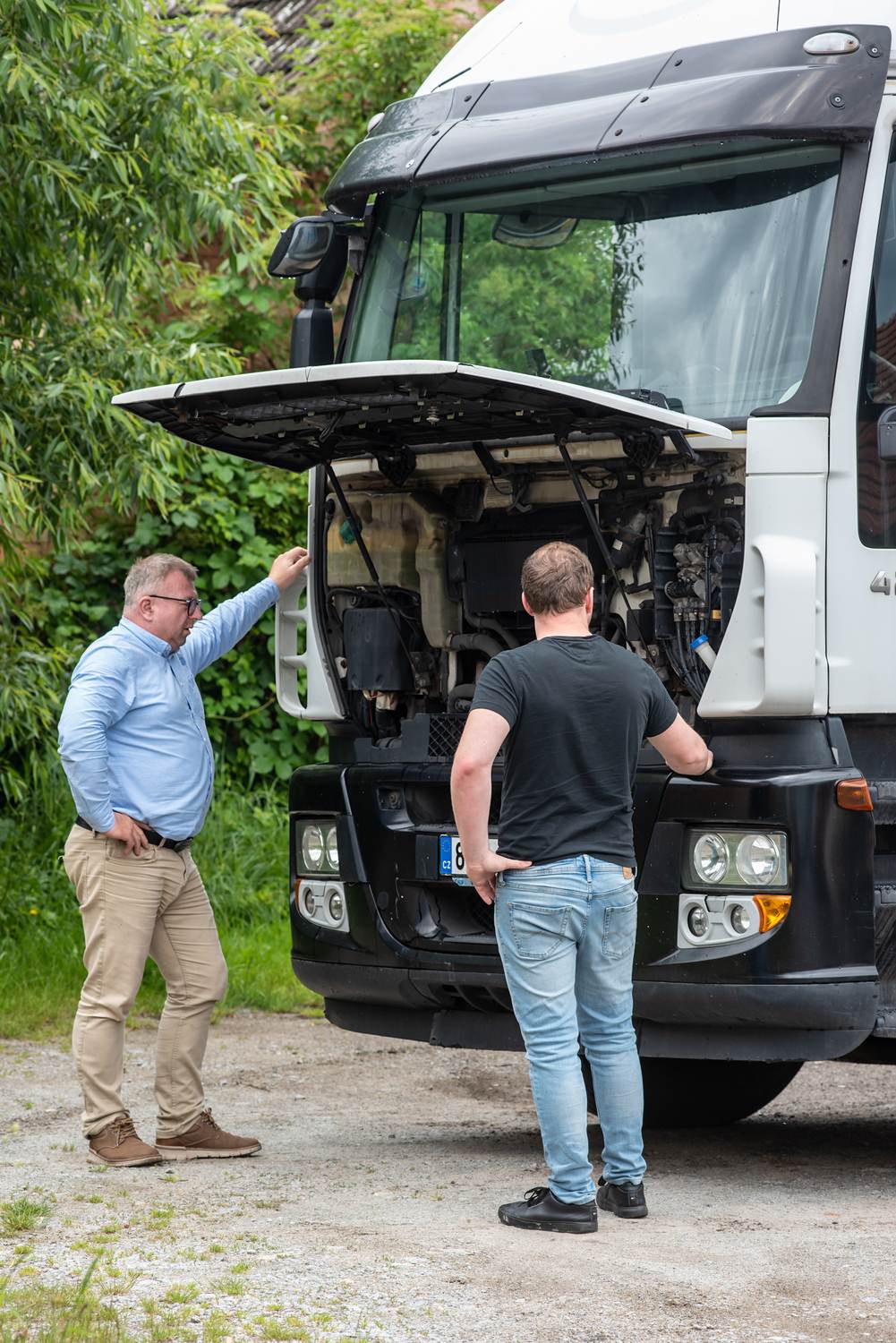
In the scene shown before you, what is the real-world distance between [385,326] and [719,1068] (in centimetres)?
285

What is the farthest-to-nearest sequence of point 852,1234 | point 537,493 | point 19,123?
point 19,123, point 537,493, point 852,1234

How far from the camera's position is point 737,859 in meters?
5.70

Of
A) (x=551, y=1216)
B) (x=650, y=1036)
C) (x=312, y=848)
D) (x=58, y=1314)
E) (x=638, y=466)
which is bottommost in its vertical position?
(x=551, y=1216)

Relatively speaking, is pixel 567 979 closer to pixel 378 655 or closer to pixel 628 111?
pixel 378 655

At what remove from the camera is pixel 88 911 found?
6.57 m

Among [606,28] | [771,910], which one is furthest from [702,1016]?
[606,28]

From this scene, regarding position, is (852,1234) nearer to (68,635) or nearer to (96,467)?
(96,467)

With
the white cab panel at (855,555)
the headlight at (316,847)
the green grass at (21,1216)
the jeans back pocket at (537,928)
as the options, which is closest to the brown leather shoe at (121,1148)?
the green grass at (21,1216)

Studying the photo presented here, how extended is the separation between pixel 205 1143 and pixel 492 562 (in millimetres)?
2099

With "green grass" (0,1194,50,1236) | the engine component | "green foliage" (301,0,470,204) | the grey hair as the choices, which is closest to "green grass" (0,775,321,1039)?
the grey hair

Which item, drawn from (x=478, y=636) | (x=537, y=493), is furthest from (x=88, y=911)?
(x=537, y=493)

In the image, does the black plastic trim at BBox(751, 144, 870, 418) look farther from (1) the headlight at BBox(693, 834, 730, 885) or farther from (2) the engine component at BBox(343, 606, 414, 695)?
(2) the engine component at BBox(343, 606, 414, 695)

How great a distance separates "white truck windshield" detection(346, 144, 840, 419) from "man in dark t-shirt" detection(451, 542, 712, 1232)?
88cm

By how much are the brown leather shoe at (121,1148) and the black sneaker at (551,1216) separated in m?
1.40
